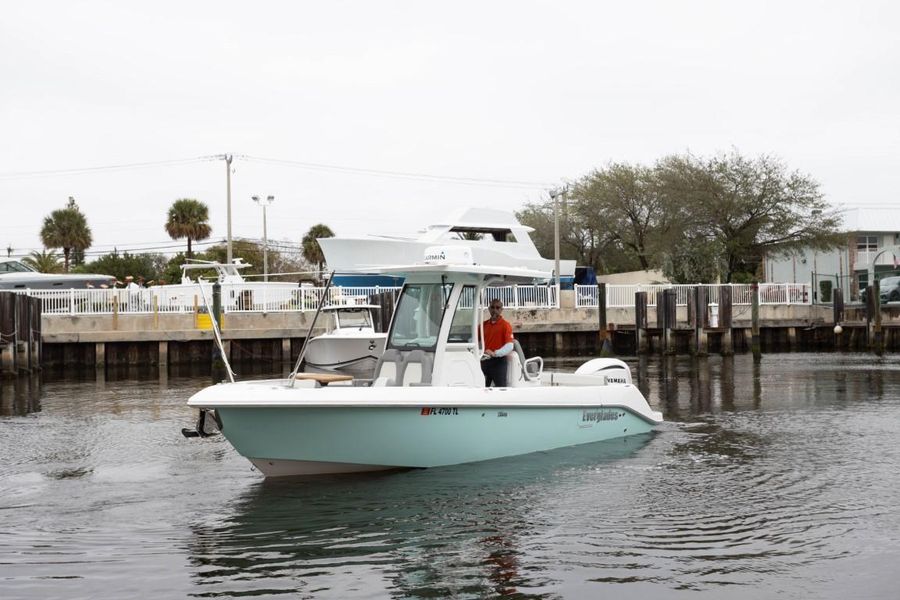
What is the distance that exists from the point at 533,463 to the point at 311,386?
2930 mm

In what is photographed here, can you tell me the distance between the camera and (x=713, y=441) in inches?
584

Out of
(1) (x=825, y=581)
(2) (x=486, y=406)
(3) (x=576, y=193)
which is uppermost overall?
(3) (x=576, y=193)

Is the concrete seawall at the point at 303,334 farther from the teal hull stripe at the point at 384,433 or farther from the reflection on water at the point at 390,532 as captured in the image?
→ the reflection on water at the point at 390,532

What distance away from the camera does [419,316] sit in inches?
473

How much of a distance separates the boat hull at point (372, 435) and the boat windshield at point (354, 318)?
14008 mm

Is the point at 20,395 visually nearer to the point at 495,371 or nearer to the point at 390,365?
the point at 390,365

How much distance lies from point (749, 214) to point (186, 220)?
3623cm

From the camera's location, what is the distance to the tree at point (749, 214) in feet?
167

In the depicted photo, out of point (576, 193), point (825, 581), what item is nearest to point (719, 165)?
point (576, 193)

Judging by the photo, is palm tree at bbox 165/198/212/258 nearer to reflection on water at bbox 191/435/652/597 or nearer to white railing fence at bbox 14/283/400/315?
white railing fence at bbox 14/283/400/315

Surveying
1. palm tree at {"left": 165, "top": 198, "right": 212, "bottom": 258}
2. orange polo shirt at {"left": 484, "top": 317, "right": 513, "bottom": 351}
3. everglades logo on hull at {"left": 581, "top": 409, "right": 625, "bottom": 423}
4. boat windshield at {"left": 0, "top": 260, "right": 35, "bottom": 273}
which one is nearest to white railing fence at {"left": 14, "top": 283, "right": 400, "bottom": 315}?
boat windshield at {"left": 0, "top": 260, "right": 35, "bottom": 273}

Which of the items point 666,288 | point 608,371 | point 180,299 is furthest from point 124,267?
point 608,371

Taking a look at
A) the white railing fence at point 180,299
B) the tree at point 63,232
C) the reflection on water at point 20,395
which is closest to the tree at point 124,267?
the tree at point 63,232

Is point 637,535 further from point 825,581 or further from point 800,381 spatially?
point 800,381
